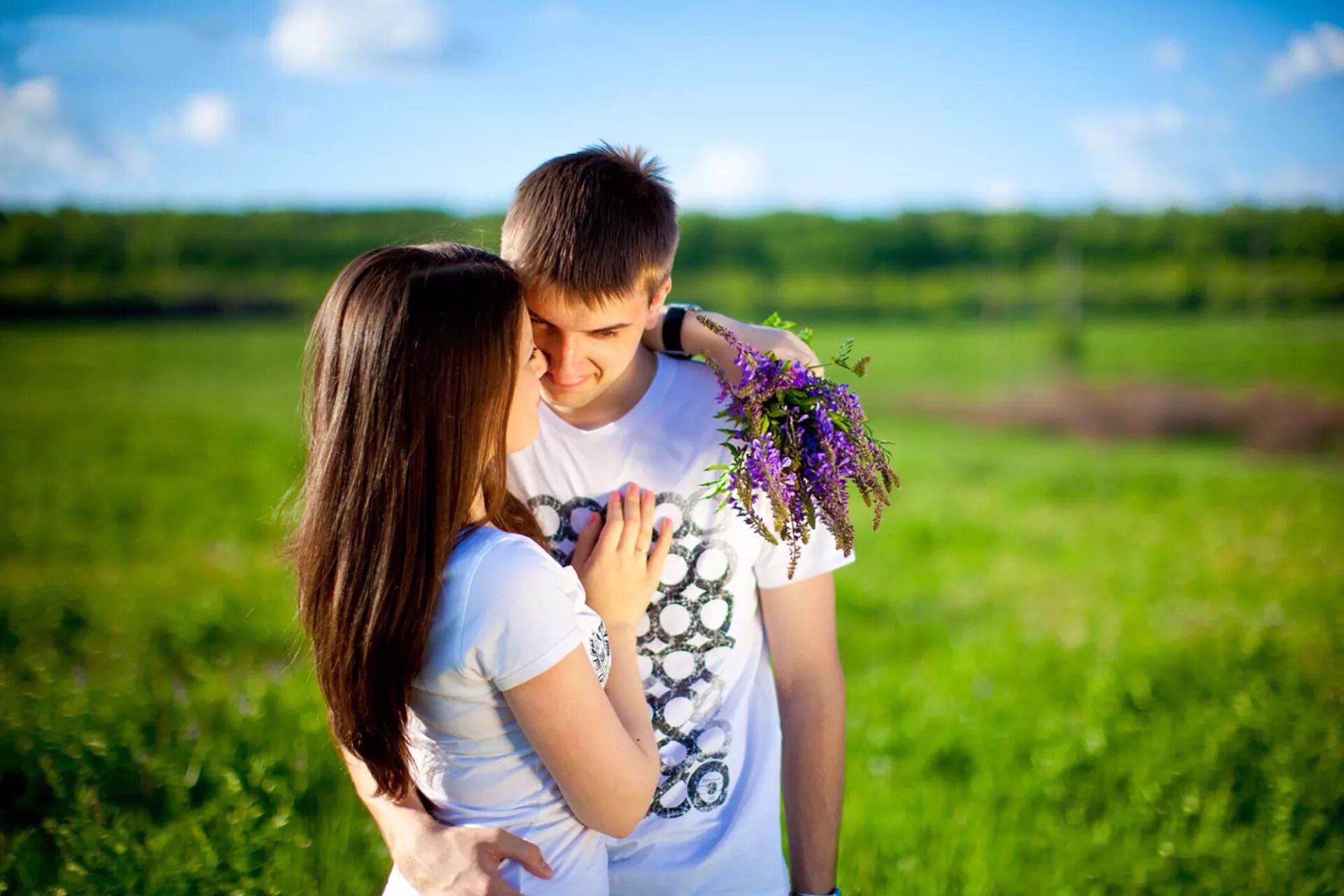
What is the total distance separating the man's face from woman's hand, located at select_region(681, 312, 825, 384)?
0.45ft

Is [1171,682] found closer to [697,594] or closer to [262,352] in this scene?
[697,594]

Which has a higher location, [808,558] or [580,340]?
[580,340]

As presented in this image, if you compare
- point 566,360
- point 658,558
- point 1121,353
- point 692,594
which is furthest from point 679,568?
point 1121,353

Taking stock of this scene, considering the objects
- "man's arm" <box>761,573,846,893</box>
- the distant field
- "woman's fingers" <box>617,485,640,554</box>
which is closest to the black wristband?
"woman's fingers" <box>617,485,640,554</box>

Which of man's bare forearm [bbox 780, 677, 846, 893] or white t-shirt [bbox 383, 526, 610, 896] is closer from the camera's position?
white t-shirt [bbox 383, 526, 610, 896]

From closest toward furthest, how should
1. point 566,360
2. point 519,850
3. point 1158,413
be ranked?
point 519,850, point 566,360, point 1158,413

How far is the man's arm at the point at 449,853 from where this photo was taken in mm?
1714

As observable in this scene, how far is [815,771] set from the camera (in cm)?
229

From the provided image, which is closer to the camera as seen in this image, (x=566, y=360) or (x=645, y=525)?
(x=645, y=525)

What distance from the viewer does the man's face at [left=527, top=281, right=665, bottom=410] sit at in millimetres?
2148

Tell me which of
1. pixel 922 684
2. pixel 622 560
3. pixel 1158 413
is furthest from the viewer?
pixel 1158 413

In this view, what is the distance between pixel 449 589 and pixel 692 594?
70 centimetres

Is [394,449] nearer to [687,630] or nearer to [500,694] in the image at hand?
[500,694]

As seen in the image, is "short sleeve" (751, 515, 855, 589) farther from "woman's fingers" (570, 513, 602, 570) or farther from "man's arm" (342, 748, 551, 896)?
"man's arm" (342, 748, 551, 896)
